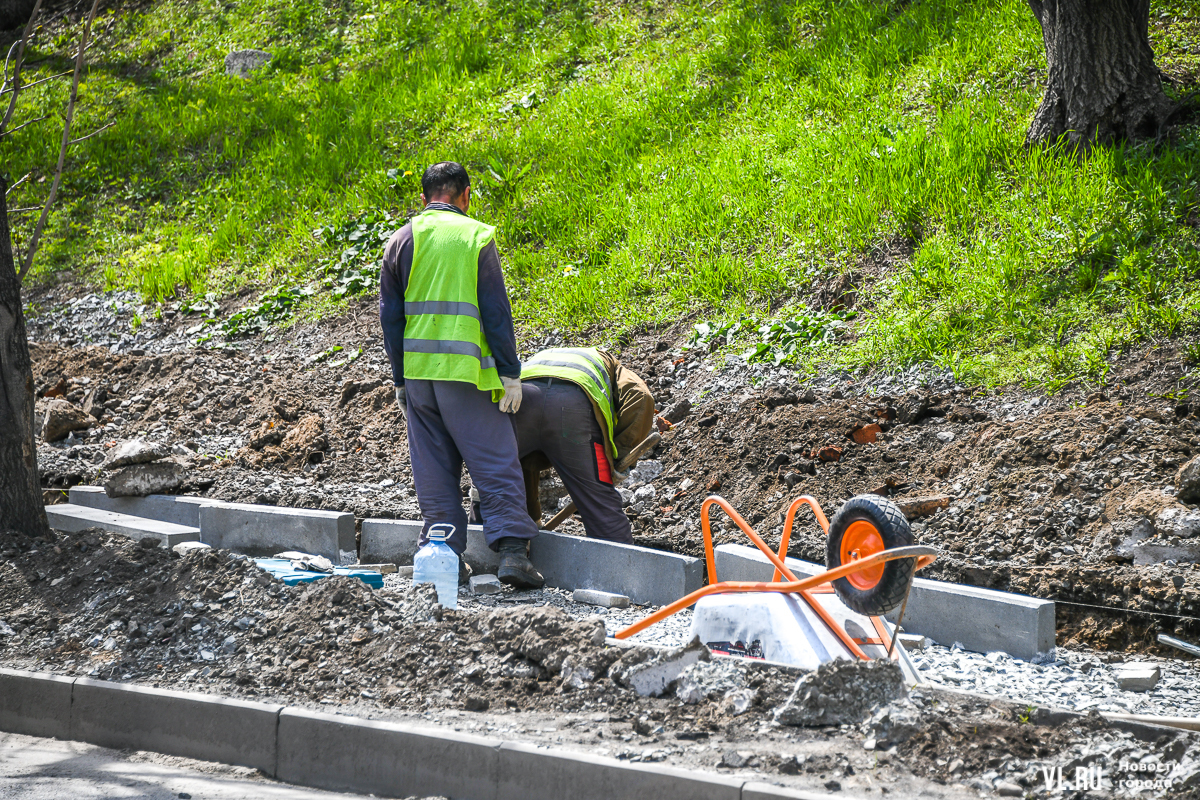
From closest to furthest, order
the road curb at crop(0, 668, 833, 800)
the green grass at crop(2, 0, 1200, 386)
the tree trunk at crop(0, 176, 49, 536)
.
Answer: the road curb at crop(0, 668, 833, 800) → the tree trunk at crop(0, 176, 49, 536) → the green grass at crop(2, 0, 1200, 386)

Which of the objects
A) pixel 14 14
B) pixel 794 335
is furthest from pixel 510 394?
pixel 14 14

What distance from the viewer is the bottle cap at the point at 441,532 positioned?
4.64 meters

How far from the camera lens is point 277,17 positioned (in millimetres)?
15422

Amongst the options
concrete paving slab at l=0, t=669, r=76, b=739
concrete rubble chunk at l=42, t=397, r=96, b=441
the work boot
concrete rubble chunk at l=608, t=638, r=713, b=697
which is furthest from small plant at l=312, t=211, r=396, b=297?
concrete rubble chunk at l=608, t=638, r=713, b=697

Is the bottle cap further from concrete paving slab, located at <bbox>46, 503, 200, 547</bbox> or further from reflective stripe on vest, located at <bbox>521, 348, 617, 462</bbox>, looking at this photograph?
concrete paving slab, located at <bbox>46, 503, 200, 547</bbox>

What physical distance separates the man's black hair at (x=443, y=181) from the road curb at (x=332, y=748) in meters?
2.78

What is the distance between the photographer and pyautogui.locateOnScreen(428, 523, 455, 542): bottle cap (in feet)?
15.2

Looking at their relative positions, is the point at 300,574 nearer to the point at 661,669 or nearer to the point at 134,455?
the point at 134,455

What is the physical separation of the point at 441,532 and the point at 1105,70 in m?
5.96

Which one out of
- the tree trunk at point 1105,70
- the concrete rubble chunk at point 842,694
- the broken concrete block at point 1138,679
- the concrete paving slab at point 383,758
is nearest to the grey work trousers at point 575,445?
the concrete paving slab at point 383,758

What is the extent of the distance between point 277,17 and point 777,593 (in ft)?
49.8

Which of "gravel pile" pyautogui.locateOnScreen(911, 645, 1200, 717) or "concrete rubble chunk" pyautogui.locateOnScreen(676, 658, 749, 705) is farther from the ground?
"concrete rubble chunk" pyautogui.locateOnScreen(676, 658, 749, 705)

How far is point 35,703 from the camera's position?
12.0 feet

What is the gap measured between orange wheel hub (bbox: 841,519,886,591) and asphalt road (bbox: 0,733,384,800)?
179 centimetres
